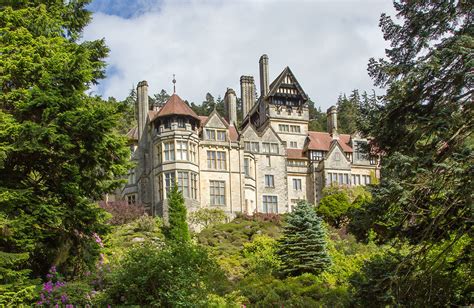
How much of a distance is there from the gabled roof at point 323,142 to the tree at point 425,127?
120 feet

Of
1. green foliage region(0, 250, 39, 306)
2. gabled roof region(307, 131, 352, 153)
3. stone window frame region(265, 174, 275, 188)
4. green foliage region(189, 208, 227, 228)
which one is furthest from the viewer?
gabled roof region(307, 131, 352, 153)

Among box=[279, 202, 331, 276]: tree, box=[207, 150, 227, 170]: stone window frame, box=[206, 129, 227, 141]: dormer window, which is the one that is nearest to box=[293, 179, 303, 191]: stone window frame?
box=[207, 150, 227, 170]: stone window frame

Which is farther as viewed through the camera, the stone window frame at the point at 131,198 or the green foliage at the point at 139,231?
the stone window frame at the point at 131,198

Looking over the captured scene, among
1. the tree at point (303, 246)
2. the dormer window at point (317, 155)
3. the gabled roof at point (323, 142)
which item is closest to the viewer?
the tree at point (303, 246)

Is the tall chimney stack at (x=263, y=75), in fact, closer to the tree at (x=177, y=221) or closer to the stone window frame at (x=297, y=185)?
the stone window frame at (x=297, y=185)

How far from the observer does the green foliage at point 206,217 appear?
35781 mm

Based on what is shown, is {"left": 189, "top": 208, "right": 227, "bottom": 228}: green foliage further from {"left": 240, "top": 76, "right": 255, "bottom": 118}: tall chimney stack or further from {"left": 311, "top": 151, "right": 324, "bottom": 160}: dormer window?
{"left": 240, "top": 76, "right": 255, "bottom": 118}: tall chimney stack

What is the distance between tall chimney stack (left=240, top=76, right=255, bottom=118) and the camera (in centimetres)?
4778

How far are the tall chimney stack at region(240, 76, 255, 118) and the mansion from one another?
0.29ft

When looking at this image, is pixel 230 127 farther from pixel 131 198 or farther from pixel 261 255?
pixel 261 255

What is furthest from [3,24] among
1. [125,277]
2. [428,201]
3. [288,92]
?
[288,92]

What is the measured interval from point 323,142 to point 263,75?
7422 millimetres

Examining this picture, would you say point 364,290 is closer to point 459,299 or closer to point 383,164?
point 459,299

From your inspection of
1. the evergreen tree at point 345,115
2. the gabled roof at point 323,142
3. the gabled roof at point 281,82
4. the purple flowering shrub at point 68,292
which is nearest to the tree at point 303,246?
the purple flowering shrub at point 68,292
